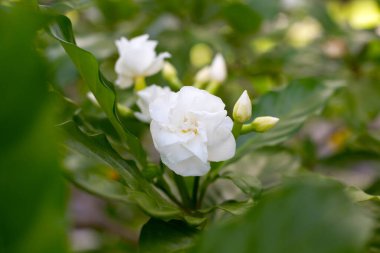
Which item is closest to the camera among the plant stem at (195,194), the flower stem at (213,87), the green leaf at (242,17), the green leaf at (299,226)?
the green leaf at (299,226)

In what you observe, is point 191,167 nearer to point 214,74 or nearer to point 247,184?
point 247,184

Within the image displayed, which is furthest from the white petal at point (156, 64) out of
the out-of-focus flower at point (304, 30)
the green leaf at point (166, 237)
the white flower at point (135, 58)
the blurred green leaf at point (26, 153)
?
the out-of-focus flower at point (304, 30)

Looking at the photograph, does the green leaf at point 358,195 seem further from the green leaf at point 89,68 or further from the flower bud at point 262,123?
the green leaf at point 89,68

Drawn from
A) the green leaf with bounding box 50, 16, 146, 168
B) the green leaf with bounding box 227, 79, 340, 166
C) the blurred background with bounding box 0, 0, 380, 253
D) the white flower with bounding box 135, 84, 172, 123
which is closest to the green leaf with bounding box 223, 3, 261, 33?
the blurred background with bounding box 0, 0, 380, 253

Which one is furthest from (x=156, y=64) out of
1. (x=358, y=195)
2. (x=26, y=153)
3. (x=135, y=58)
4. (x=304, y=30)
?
(x=304, y=30)

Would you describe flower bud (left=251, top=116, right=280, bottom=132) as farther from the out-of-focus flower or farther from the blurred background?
the out-of-focus flower

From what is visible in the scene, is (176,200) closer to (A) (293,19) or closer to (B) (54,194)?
(B) (54,194)
